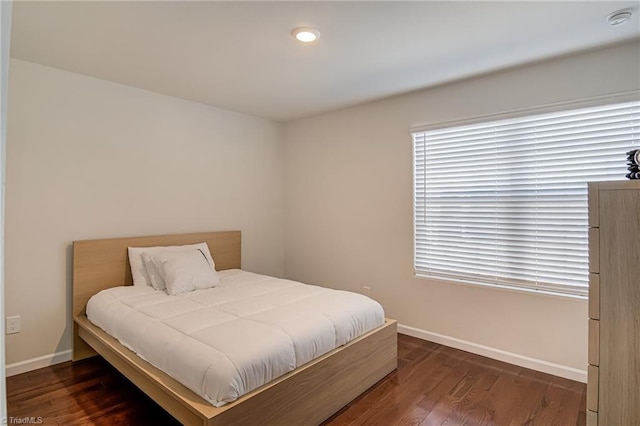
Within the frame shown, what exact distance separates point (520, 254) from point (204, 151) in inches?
128

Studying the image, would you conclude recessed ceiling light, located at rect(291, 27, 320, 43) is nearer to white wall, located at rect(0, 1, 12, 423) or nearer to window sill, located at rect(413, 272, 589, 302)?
white wall, located at rect(0, 1, 12, 423)

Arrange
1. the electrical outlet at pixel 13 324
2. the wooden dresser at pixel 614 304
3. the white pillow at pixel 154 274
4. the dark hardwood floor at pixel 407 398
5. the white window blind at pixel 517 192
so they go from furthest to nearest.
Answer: the white pillow at pixel 154 274, the electrical outlet at pixel 13 324, the white window blind at pixel 517 192, the dark hardwood floor at pixel 407 398, the wooden dresser at pixel 614 304

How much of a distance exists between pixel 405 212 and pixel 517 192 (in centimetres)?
102

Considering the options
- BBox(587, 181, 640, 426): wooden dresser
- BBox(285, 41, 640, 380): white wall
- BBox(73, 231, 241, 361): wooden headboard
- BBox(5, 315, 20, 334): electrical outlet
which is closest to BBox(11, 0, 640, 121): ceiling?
BBox(285, 41, 640, 380): white wall

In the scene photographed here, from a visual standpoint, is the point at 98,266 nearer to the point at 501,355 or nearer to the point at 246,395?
the point at 246,395

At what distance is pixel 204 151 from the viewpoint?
384 centimetres

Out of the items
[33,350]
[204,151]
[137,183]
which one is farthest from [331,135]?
[33,350]

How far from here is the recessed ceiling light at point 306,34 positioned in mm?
2186

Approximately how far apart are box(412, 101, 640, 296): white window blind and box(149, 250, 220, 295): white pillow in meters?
2.01

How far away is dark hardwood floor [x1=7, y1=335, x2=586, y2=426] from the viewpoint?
2143 millimetres

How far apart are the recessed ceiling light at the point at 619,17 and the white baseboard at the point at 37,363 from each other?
4.57 m

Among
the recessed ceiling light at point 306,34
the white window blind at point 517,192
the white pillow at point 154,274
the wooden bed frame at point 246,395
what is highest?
the recessed ceiling light at point 306,34

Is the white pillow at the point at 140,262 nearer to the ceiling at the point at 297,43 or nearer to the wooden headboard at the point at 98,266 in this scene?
the wooden headboard at the point at 98,266

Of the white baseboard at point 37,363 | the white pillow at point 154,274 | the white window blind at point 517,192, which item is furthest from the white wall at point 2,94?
the white window blind at point 517,192
